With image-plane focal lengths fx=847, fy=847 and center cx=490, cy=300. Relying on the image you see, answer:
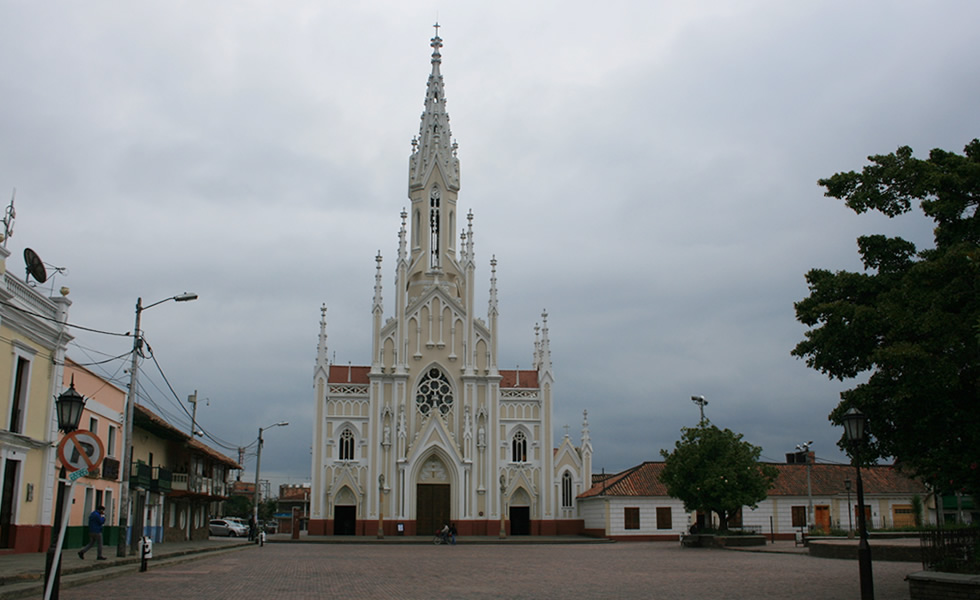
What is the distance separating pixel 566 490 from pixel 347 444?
1609 cm

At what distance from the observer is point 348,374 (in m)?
61.5

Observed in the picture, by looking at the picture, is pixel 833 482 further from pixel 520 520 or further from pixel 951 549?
pixel 951 549

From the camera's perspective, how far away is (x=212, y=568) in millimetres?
25656

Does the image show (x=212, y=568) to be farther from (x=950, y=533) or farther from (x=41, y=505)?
(x=950, y=533)

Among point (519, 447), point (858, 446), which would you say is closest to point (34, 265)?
point (858, 446)

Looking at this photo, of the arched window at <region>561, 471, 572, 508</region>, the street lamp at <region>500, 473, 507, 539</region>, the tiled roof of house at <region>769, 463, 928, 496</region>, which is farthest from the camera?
the arched window at <region>561, 471, 572, 508</region>

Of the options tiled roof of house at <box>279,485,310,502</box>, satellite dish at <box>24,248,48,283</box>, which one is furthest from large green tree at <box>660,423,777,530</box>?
tiled roof of house at <box>279,485,310,502</box>

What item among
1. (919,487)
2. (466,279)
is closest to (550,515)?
(466,279)

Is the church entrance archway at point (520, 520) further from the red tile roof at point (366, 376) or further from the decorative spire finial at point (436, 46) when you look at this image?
the decorative spire finial at point (436, 46)

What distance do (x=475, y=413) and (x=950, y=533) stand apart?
149 feet

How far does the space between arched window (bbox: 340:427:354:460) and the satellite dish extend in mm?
32795

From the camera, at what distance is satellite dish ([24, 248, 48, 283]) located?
2789 cm

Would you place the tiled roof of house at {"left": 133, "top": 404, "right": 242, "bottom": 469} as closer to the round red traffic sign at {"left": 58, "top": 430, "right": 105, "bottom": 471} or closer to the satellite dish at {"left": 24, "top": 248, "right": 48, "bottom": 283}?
the satellite dish at {"left": 24, "top": 248, "right": 48, "bottom": 283}

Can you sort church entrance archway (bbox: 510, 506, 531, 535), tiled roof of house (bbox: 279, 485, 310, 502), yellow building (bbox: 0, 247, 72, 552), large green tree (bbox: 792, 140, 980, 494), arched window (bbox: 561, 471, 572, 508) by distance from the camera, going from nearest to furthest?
large green tree (bbox: 792, 140, 980, 494), yellow building (bbox: 0, 247, 72, 552), church entrance archway (bbox: 510, 506, 531, 535), arched window (bbox: 561, 471, 572, 508), tiled roof of house (bbox: 279, 485, 310, 502)
